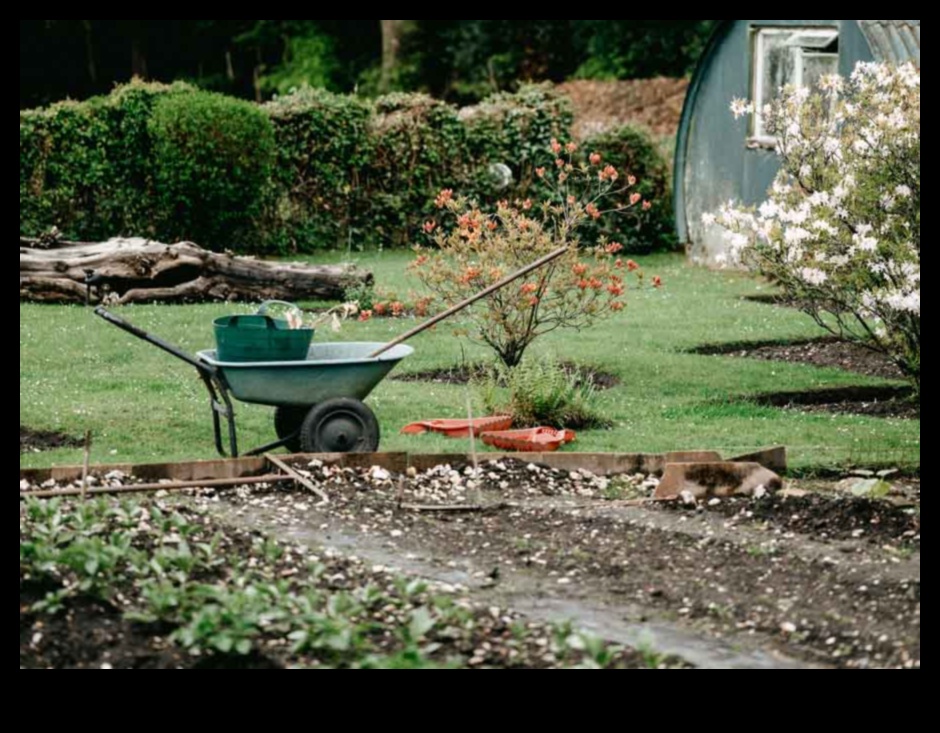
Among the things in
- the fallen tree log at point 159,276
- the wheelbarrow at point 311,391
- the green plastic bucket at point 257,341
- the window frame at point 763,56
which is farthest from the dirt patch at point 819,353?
the window frame at point 763,56

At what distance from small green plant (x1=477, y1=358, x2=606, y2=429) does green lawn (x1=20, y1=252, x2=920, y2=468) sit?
0.76 ft

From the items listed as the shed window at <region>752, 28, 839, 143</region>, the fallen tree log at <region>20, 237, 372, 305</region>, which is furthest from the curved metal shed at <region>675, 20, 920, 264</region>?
the fallen tree log at <region>20, 237, 372, 305</region>

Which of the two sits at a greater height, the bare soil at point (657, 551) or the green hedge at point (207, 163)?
the green hedge at point (207, 163)

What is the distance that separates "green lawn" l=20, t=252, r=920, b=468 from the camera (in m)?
8.57

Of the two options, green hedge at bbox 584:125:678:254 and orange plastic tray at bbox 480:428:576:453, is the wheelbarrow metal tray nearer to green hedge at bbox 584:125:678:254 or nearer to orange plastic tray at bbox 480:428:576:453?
orange plastic tray at bbox 480:428:576:453

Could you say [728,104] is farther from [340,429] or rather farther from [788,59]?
[340,429]

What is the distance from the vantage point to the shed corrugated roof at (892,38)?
47.7 ft

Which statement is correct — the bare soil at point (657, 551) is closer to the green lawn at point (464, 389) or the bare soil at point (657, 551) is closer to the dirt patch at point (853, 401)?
the green lawn at point (464, 389)

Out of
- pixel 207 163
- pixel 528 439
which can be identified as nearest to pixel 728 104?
pixel 207 163

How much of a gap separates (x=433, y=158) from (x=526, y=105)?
1637mm

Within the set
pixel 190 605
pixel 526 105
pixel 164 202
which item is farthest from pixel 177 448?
pixel 526 105

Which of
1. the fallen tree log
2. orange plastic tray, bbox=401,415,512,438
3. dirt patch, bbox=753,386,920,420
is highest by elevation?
the fallen tree log

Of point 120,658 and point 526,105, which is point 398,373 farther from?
point 526,105

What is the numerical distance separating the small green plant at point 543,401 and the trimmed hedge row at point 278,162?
31.6 ft
